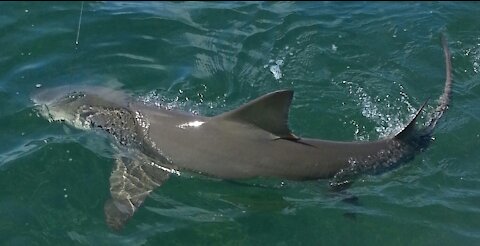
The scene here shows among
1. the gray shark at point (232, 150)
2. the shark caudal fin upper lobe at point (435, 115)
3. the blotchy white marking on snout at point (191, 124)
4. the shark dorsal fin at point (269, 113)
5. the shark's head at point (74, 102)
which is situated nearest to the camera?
the shark dorsal fin at point (269, 113)

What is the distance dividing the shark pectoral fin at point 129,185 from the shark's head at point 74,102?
78cm

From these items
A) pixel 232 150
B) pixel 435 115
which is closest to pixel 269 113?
pixel 232 150

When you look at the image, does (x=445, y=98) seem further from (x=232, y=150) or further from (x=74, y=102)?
(x=74, y=102)

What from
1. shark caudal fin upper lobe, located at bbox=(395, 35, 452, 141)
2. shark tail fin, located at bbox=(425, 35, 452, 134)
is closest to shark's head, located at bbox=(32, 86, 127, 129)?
shark caudal fin upper lobe, located at bbox=(395, 35, 452, 141)

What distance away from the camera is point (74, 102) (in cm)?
693

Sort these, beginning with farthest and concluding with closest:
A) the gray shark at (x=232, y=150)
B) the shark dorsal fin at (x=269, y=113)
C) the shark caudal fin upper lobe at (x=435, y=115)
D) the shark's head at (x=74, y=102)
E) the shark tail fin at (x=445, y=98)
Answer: the shark's head at (x=74, y=102) < the shark tail fin at (x=445, y=98) < the shark caudal fin upper lobe at (x=435, y=115) < the gray shark at (x=232, y=150) < the shark dorsal fin at (x=269, y=113)

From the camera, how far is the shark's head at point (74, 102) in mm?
6750

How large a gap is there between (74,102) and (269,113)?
7.96 feet

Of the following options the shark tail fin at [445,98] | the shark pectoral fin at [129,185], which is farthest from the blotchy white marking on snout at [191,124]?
the shark tail fin at [445,98]

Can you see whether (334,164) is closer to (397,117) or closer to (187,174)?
(187,174)

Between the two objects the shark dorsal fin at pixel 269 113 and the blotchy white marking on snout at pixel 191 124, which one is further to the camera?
the blotchy white marking on snout at pixel 191 124

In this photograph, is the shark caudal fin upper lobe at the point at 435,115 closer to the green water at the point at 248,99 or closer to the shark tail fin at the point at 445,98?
the shark tail fin at the point at 445,98

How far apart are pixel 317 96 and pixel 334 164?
1.86m

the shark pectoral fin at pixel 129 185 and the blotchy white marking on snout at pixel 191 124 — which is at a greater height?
the blotchy white marking on snout at pixel 191 124
